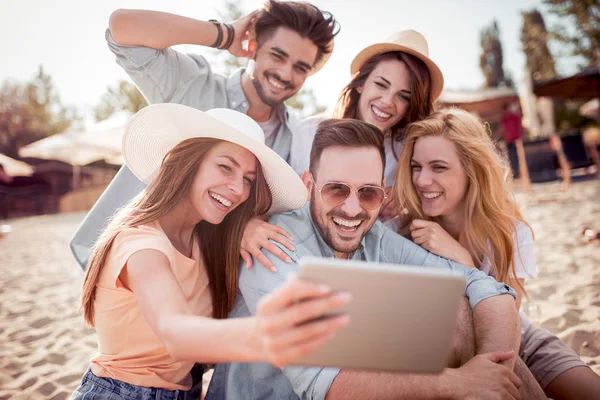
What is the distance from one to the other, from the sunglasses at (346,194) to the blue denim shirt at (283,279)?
0.76 feet

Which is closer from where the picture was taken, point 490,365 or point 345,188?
point 490,365

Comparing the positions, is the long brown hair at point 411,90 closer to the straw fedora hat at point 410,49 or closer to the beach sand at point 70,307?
the straw fedora hat at point 410,49

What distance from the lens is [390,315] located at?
107 centimetres

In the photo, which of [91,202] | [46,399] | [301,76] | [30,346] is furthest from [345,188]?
[91,202]

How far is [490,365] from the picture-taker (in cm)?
165

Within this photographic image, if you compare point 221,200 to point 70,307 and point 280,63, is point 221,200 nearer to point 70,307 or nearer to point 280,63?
point 280,63

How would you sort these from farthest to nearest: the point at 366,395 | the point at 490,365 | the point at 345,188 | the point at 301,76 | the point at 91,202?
the point at 91,202 → the point at 301,76 → the point at 345,188 → the point at 490,365 → the point at 366,395

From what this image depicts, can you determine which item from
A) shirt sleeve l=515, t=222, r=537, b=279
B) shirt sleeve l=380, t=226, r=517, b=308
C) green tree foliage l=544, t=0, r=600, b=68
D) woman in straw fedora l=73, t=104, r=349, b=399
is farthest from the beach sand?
green tree foliage l=544, t=0, r=600, b=68

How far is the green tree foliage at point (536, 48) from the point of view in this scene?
1054 inches

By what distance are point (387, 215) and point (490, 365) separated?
4.88ft

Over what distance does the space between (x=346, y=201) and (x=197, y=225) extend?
2.92 feet

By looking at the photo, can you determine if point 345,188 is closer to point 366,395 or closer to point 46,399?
point 366,395

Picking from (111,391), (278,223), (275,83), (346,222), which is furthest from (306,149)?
(111,391)

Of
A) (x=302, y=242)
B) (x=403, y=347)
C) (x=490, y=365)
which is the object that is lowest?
(x=490, y=365)
